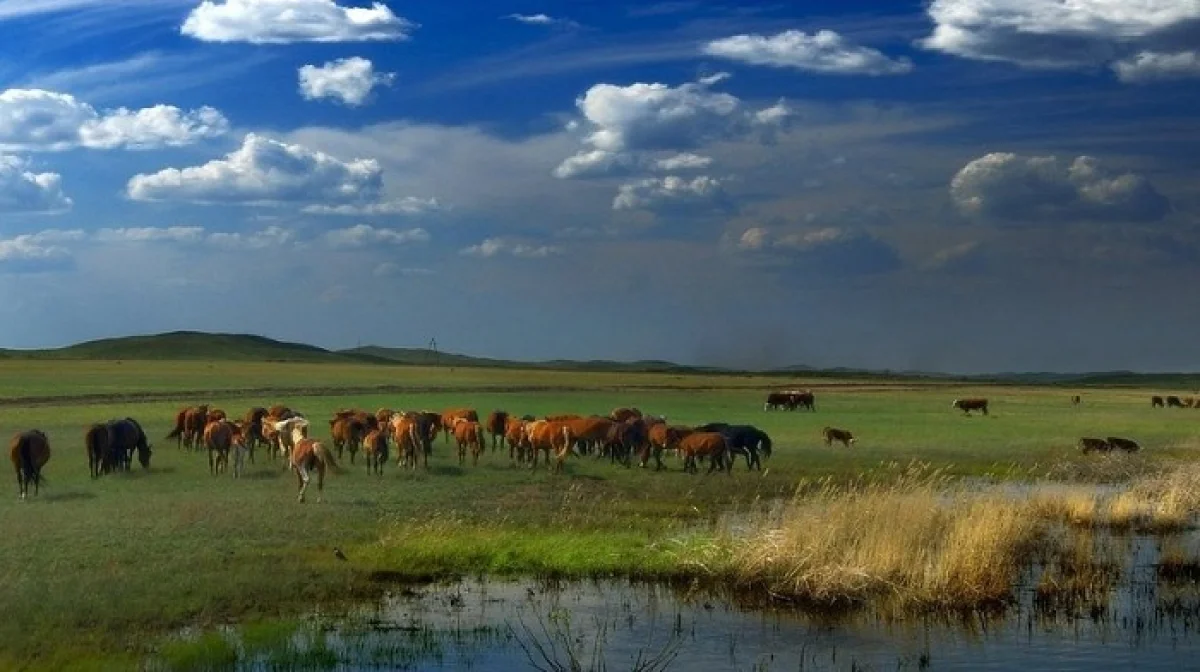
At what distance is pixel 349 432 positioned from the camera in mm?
32594

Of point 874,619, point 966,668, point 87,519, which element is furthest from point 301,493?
point 966,668

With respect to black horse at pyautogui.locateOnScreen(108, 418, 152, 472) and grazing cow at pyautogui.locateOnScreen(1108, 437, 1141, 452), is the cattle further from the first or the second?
black horse at pyautogui.locateOnScreen(108, 418, 152, 472)

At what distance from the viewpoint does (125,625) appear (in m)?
13.8

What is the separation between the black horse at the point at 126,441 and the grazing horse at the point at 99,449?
0.43 ft

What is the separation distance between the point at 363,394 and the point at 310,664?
5842cm

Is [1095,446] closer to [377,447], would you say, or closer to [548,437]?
[548,437]

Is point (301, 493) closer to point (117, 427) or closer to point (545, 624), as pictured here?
point (117, 427)

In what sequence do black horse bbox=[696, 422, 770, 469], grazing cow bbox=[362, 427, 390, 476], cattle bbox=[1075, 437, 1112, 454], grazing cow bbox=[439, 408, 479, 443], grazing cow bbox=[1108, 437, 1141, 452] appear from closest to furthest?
grazing cow bbox=[362, 427, 390, 476], black horse bbox=[696, 422, 770, 469], grazing cow bbox=[439, 408, 479, 443], cattle bbox=[1075, 437, 1112, 454], grazing cow bbox=[1108, 437, 1141, 452]

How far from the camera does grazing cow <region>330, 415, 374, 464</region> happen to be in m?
32.4

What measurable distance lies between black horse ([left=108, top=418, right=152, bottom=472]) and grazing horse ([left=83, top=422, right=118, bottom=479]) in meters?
0.13

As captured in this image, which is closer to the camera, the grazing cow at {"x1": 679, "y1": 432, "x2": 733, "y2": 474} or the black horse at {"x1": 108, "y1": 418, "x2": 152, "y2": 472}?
the black horse at {"x1": 108, "y1": 418, "x2": 152, "y2": 472}

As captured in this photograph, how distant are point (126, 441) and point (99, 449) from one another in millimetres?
1018

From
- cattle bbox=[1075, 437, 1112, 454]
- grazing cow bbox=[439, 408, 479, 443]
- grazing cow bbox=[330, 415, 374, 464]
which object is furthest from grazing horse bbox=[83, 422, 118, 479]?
cattle bbox=[1075, 437, 1112, 454]

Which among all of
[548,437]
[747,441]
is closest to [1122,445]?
[747,441]
